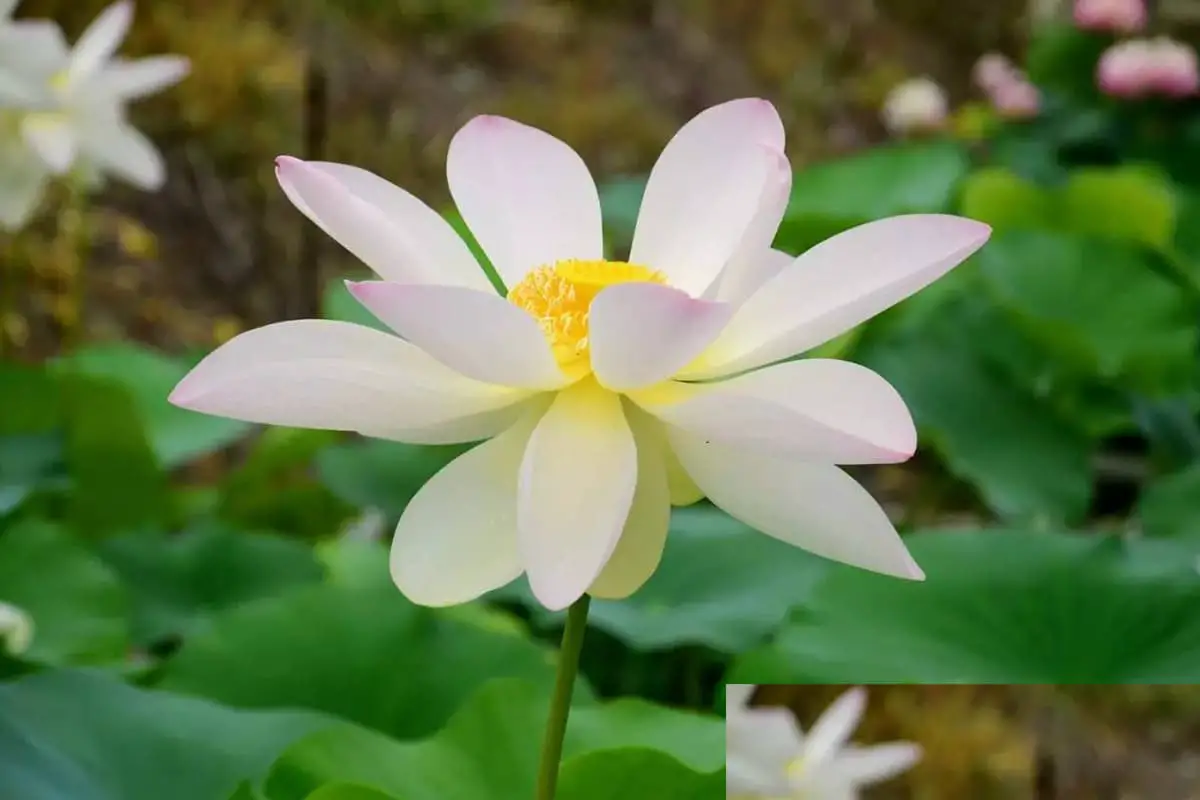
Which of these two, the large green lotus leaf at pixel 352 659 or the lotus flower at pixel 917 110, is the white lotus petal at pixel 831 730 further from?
the lotus flower at pixel 917 110

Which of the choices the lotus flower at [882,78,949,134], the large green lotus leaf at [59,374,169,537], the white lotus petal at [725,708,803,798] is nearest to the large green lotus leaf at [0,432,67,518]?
the large green lotus leaf at [59,374,169,537]

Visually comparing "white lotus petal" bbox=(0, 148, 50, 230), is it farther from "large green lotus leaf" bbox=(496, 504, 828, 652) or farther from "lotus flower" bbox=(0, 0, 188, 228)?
"large green lotus leaf" bbox=(496, 504, 828, 652)

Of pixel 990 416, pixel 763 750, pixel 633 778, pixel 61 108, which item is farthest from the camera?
pixel 990 416

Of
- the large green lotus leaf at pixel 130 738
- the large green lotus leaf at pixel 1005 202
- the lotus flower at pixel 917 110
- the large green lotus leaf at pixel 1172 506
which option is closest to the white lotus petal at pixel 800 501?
the large green lotus leaf at pixel 130 738

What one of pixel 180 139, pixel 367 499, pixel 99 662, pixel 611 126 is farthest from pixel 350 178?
pixel 611 126

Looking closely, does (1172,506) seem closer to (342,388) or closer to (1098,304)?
(1098,304)

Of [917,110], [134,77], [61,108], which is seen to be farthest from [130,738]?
[917,110]
